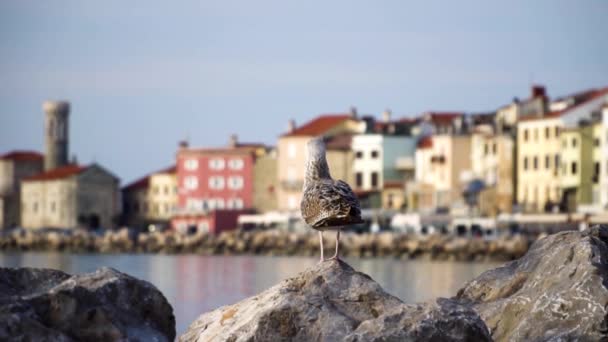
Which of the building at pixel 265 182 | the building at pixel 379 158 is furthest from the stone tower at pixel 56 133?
the building at pixel 379 158

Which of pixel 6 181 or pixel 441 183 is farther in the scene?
pixel 6 181

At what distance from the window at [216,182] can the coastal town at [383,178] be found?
0.21 metres

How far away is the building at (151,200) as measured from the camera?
358ft

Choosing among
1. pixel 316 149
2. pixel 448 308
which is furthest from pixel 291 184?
pixel 448 308

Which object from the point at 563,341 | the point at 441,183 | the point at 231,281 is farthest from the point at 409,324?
the point at 441,183

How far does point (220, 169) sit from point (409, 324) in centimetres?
9073

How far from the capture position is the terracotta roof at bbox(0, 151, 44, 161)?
402 ft

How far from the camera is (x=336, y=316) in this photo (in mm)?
12117

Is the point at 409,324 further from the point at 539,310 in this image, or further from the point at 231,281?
the point at 231,281

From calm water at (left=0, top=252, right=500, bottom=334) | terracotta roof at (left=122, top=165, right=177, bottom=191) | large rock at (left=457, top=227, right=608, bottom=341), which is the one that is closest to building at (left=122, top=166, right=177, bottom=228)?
terracotta roof at (left=122, top=165, right=177, bottom=191)

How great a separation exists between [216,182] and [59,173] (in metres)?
13.1

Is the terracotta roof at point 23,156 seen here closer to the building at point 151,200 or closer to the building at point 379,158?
the building at point 151,200

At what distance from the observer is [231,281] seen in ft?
145

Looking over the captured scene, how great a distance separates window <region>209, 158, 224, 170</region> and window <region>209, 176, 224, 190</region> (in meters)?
0.56
